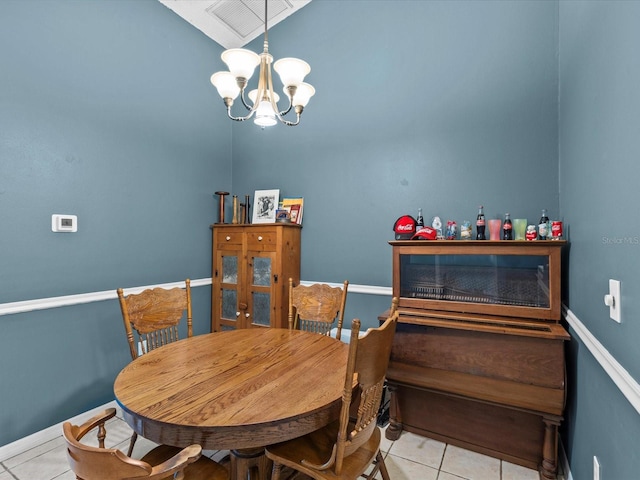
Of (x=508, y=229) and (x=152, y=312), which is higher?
(x=508, y=229)

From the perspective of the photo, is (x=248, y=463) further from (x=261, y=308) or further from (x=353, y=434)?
(x=261, y=308)

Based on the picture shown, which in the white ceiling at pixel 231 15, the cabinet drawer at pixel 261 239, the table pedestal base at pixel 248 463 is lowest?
the table pedestal base at pixel 248 463

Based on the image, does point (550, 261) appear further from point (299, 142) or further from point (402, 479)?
point (299, 142)

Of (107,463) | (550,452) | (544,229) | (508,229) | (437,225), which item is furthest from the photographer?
(437,225)

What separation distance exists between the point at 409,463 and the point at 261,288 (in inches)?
70.4

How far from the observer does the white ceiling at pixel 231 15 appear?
3043 millimetres

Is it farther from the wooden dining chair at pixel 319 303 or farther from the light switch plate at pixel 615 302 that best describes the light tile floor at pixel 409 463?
the light switch plate at pixel 615 302

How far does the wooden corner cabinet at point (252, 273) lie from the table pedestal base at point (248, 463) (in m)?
1.51

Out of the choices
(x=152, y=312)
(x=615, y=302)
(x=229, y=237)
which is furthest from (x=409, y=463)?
(x=229, y=237)

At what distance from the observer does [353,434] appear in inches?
48.3

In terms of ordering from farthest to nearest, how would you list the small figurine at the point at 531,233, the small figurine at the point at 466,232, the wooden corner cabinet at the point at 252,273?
the wooden corner cabinet at the point at 252,273
the small figurine at the point at 466,232
the small figurine at the point at 531,233

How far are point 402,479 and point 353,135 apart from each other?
102 inches

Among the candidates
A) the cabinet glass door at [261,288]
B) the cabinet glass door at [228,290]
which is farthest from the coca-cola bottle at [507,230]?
the cabinet glass door at [228,290]

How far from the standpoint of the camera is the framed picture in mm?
3332
